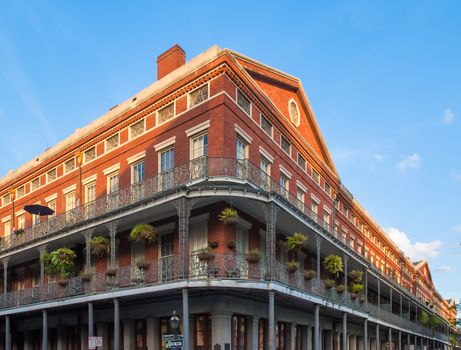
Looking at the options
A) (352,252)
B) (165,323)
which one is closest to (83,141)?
(165,323)

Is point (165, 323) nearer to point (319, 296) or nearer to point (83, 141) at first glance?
point (319, 296)

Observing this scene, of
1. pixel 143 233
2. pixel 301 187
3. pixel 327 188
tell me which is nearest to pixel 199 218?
pixel 143 233

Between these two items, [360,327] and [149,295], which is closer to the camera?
[149,295]

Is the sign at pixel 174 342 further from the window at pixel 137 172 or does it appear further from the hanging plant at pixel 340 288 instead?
the hanging plant at pixel 340 288

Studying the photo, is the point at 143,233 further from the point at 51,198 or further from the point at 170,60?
the point at 51,198

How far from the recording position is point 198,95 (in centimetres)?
2225

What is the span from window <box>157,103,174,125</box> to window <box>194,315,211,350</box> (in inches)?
344

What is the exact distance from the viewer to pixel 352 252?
2772 centimetres

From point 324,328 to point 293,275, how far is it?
10.3 meters

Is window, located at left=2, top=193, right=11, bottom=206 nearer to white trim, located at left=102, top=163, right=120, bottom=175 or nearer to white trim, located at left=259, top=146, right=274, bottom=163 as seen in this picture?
white trim, located at left=102, top=163, right=120, bottom=175

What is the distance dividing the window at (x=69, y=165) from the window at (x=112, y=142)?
10.9 ft

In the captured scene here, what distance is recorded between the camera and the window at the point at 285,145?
1068 inches

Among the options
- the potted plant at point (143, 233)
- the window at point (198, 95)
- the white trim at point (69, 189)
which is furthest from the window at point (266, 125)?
the white trim at point (69, 189)

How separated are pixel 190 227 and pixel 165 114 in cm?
565
